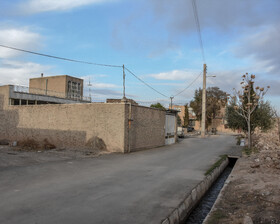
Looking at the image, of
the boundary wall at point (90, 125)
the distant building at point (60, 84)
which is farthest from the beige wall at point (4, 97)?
the distant building at point (60, 84)

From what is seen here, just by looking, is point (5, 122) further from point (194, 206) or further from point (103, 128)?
point (194, 206)

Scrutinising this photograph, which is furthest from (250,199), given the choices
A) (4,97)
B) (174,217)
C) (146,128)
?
(4,97)

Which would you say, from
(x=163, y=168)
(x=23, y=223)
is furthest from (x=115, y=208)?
(x=163, y=168)

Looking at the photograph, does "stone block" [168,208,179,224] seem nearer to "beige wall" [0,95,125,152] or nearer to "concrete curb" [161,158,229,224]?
"concrete curb" [161,158,229,224]

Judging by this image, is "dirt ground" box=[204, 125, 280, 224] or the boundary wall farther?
the boundary wall

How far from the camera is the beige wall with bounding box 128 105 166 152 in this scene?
59.4 feet

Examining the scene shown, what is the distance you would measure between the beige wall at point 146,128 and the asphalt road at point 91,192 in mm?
6541

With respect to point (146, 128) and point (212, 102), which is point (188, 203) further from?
point (212, 102)

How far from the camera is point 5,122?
2431cm

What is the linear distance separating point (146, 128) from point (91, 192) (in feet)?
42.3

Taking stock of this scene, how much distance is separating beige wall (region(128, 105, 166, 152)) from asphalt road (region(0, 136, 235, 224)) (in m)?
6.54

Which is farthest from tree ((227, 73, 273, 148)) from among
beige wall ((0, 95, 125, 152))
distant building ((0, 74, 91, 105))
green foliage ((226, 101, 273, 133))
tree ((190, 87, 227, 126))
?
tree ((190, 87, 227, 126))

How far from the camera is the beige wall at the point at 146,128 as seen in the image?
18094 mm

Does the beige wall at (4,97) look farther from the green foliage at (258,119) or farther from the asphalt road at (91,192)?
the green foliage at (258,119)
